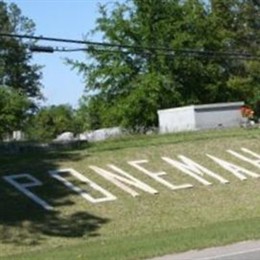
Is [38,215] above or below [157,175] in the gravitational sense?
below

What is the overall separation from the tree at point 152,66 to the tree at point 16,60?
19.3 metres

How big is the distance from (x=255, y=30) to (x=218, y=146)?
4400 cm

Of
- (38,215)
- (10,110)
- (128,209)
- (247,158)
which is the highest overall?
(10,110)

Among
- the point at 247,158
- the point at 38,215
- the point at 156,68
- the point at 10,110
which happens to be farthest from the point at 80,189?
the point at 10,110

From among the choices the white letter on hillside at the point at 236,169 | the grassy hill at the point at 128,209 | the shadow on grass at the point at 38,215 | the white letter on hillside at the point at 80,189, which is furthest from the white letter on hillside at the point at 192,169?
the shadow on grass at the point at 38,215

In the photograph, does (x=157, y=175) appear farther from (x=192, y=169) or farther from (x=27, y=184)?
(x=27, y=184)

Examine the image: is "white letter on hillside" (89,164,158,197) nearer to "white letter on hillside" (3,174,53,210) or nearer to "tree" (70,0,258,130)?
"white letter on hillside" (3,174,53,210)

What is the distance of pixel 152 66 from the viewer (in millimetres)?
59875

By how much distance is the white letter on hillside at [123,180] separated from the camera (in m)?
24.8

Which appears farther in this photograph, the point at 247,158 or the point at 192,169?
the point at 247,158

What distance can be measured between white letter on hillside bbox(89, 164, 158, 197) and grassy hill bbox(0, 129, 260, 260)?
0.22 metres

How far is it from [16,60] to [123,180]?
59117mm

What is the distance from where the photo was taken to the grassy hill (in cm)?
1742

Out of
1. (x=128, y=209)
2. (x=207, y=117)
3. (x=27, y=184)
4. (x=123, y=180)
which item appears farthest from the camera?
(x=207, y=117)
